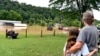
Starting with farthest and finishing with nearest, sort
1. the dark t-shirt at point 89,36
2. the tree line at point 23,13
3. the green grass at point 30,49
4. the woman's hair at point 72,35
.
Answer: the tree line at point 23,13 → the green grass at point 30,49 → the woman's hair at point 72,35 → the dark t-shirt at point 89,36

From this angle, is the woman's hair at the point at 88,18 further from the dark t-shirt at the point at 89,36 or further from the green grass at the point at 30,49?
the green grass at the point at 30,49

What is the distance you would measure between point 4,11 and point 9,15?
850cm

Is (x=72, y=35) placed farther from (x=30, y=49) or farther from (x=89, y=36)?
(x=30, y=49)

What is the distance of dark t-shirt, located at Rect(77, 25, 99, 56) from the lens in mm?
5203

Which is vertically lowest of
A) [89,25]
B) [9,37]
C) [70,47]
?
[9,37]

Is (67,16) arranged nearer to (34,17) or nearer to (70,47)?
(70,47)

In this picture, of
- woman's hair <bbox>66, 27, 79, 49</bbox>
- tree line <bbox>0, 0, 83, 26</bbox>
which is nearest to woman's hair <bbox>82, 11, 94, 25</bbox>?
woman's hair <bbox>66, 27, 79, 49</bbox>

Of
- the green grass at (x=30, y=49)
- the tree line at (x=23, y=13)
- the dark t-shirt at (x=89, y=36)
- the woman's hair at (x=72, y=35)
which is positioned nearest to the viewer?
the dark t-shirt at (x=89, y=36)

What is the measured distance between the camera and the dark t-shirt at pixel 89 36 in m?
5.20

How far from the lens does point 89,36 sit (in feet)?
17.2

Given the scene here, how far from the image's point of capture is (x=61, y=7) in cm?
4203

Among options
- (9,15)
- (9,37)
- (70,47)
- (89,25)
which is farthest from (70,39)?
(9,15)

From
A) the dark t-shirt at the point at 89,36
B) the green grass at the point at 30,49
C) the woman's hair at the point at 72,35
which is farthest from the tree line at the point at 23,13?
the dark t-shirt at the point at 89,36

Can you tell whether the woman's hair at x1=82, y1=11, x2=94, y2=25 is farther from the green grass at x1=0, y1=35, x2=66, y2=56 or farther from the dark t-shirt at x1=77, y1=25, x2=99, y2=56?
the green grass at x1=0, y1=35, x2=66, y2=56
